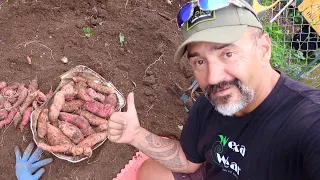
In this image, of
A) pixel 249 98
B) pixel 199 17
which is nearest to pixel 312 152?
pixel 249 98

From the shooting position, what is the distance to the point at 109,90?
3477 mm

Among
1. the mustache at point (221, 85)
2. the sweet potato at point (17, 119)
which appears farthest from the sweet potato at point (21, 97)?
the mustache at point (221, 85)

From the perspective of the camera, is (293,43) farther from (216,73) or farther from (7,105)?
(7,105)

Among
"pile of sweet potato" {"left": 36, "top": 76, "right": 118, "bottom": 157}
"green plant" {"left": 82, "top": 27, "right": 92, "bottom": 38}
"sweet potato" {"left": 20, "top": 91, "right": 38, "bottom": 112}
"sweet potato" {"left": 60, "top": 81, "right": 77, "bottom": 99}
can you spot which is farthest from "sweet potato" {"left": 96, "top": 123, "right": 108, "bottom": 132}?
"green plant" {"left": 82, "top": 27, "right": 92, "bottom": 38}

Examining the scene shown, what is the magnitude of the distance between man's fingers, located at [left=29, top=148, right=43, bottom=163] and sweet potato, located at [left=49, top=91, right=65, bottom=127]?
24 cm

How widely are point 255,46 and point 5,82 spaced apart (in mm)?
2409

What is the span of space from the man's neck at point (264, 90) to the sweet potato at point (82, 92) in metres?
1.79

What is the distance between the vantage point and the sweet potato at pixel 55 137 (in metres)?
3.17

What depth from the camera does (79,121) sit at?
3342 mm

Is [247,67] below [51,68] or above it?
above

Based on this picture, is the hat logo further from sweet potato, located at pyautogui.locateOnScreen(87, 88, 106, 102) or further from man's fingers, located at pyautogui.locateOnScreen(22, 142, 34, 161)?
man's fingers, located at pyautogui.locateOnScreen(22, 142, 34, 161)

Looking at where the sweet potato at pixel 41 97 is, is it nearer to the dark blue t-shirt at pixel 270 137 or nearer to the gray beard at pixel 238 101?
the dark blue t-shirt at pixel 270 137

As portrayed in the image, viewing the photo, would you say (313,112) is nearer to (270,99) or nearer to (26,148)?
(270,99)

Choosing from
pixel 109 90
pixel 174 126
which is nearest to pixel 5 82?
pixel 109 90
